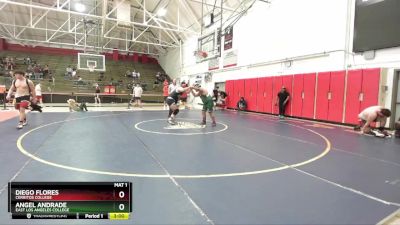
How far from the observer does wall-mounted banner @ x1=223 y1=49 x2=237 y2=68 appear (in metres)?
17.4

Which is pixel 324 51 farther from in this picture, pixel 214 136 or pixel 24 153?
pixel 24 153

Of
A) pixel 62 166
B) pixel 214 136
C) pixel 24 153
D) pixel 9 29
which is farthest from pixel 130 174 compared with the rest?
pixel 9 29

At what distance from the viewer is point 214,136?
680cm

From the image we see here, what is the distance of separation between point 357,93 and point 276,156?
6.36 metres

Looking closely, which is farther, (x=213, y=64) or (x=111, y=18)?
(x=213, y=64)

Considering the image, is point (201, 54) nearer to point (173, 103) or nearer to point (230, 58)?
point (230, 58)

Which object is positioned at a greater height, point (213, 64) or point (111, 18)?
point (111, 18)
